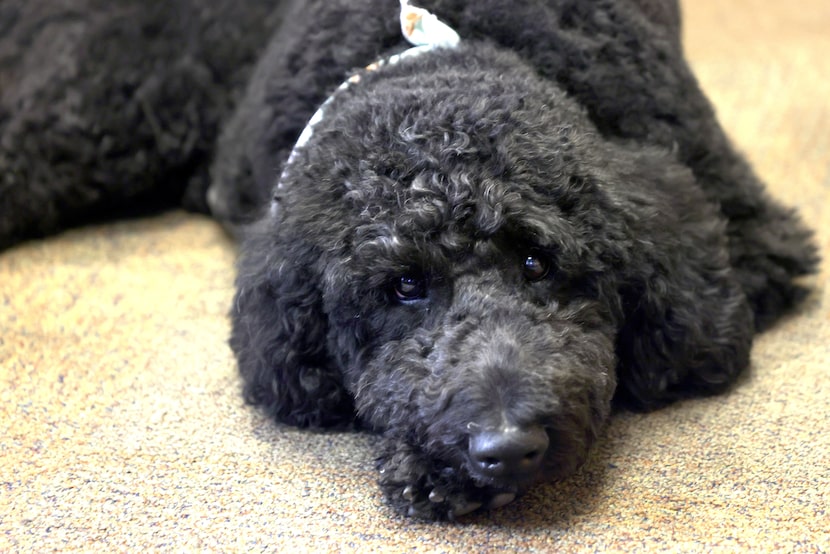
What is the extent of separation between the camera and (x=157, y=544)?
158 cm

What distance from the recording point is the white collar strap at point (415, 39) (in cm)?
200

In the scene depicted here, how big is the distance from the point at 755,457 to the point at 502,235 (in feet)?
2.14

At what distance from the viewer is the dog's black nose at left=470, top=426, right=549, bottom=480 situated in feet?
4.66

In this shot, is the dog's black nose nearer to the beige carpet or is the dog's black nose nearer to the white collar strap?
the beige carpet

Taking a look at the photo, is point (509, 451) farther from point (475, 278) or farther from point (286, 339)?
point (286, 339)

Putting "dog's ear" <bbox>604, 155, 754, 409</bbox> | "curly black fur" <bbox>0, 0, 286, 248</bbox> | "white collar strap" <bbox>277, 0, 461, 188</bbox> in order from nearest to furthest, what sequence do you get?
"dog's ear" <bbox>604, 155, 754, 409</bbox>
"white collar strap" <bbox>277, 0, 461, 188</bbox>
"curly black fur" <bbox>0, 0, 286, 248</bbox>

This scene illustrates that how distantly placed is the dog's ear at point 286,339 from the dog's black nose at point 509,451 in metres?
0.49

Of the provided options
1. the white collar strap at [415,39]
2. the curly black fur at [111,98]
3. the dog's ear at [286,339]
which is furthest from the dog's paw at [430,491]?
the curly black fur at [111,98]

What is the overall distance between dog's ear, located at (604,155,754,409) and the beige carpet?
0.27ft

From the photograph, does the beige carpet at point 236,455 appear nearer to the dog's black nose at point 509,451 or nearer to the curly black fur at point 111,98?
the dog's black nose at point 509,451

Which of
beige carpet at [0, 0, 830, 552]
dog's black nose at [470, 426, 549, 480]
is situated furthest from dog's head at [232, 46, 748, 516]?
beige carpet at [0, 0, 830, 552]

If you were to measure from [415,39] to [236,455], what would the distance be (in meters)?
1.00

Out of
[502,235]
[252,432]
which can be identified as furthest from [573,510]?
[252,432]

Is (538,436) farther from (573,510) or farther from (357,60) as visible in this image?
(357,60)
